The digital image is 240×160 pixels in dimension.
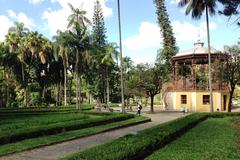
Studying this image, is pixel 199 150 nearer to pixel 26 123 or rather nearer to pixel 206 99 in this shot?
pixel 26 123

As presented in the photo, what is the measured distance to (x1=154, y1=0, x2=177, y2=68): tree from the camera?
69.1 m

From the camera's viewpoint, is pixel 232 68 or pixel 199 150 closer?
pixel 199 150

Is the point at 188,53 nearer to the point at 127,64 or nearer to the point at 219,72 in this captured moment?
the point at 219,72

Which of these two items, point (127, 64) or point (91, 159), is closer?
point (91, 159)

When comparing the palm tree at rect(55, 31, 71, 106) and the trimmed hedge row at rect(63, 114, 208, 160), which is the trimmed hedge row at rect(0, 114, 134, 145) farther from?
the palm tree at rect(55, 31, 71, 106)

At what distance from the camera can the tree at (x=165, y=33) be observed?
69125 millimetres

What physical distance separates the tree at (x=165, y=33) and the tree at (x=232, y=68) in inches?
978

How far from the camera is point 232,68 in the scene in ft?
140

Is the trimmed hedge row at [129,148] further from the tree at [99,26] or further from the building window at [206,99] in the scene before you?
the tree at [99,26]

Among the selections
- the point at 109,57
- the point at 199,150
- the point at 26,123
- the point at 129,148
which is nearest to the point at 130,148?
the point at 129,148

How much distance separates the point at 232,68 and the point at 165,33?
28972mm

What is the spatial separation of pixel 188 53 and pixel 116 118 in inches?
931

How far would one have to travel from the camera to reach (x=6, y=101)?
233ft

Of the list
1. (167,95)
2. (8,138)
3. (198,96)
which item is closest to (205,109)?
(198,96)
